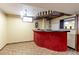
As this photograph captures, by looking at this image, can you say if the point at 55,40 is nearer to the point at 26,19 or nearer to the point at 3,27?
the point at 26,19

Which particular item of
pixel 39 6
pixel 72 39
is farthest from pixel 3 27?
pixel 72 39

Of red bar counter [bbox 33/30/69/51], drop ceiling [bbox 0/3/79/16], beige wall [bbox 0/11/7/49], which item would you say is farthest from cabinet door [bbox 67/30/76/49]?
beige wall [bbox 0/11/7/49]

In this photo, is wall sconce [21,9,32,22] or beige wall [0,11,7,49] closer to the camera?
wall sconce [21,9,32,22]

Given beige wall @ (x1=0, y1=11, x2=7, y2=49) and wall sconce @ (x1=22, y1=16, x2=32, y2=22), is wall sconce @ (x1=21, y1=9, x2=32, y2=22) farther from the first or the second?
→ beige wall @ (x1=0, y1=11, x2=7, y2=49)

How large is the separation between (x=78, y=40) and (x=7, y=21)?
10.4ft

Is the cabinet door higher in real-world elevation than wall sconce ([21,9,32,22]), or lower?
lower

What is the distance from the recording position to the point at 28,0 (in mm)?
1373

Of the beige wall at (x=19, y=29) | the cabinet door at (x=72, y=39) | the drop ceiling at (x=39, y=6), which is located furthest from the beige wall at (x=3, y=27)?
the cabinet door at (x=72, y=39)

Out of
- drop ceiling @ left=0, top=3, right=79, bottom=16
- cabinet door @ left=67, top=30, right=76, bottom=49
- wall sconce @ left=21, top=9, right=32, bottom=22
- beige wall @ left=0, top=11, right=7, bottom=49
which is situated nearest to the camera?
drop ceiling @ left=0, top=3, right=79, bottom=16

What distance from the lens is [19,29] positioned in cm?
407

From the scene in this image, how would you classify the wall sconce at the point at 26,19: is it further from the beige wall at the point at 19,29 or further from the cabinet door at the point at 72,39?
the cabinet door at the point at 72,39

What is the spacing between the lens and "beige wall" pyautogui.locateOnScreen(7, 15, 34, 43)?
3763 mm

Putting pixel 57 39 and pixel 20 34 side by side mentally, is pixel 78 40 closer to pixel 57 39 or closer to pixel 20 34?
pixel 57 39
